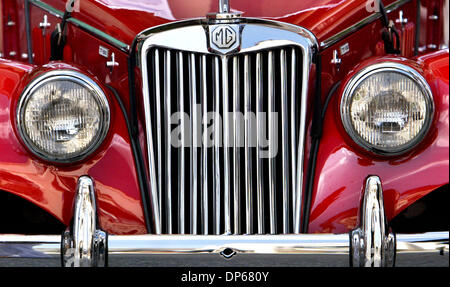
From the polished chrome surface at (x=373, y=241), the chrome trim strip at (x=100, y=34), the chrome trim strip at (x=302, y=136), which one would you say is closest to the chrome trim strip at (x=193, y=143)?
the chrome trim strip at (x=302, y=136)

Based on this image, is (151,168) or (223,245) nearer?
(223,245)

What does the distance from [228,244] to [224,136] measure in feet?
1.67

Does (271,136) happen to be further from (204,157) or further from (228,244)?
(228,244)

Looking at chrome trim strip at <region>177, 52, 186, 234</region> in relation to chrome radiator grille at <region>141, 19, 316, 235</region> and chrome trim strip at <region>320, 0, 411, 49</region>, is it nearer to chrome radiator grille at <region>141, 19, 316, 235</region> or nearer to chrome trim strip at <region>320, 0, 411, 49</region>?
chrome radiator grille at <region>141, 19, 316, 235</region>

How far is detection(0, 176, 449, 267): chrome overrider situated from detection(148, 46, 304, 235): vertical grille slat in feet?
1.23

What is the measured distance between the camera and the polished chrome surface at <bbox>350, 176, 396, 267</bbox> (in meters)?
2.40

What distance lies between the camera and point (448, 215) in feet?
9.20

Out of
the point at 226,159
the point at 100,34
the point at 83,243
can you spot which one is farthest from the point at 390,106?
the point at 100,34

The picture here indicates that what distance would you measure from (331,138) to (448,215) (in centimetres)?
49

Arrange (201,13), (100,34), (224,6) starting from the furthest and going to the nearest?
(100,34), (201,13), (224,6)

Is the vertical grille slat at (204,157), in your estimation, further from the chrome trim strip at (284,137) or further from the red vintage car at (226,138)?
the chrome trim strip at (284,137)

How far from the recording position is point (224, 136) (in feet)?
9.05

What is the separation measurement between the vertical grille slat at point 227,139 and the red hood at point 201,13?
0.34m

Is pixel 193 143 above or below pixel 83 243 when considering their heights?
above
